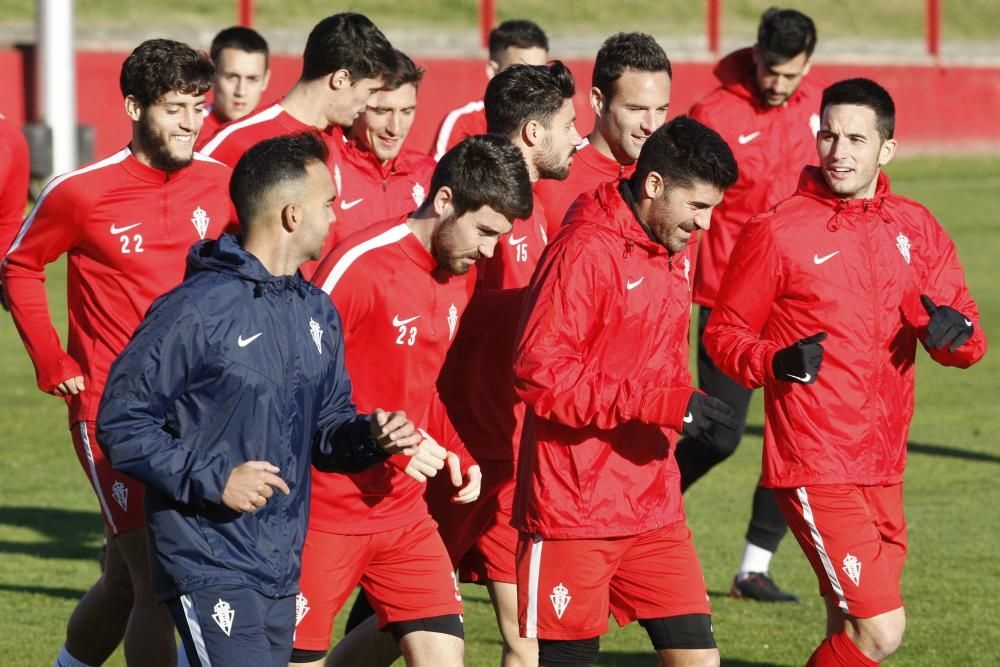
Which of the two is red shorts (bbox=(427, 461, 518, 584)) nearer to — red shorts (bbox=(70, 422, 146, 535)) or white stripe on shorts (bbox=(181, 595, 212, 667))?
red shorts (bbox=(70, 422, 146, 535))

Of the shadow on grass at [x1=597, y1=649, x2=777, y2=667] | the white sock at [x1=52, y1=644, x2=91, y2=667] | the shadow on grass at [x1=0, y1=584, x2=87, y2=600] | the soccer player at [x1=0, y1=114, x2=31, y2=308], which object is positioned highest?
the soccer player at [x1=0, y1=114, x2=31, y2=308]

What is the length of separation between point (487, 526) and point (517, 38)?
4.23 meters

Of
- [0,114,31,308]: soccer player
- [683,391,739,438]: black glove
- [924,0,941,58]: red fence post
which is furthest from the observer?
[924,0,941,58]: red fence post

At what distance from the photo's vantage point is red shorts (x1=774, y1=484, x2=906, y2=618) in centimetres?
628

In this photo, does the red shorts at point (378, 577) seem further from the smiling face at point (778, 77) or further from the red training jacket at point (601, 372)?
the smiling face at point (778, 77)

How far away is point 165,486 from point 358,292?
1.41 metres

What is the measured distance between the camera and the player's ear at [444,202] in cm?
586

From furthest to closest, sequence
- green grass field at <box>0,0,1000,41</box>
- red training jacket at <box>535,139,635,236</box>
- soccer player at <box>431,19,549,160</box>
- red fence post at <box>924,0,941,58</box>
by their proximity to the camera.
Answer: red fence post at <box>924,0,941,58</box>, green grass field at <box>0,0,1000,41</box>, soccer player at <box>431,19,549,160</box>, red training jacket at <box>535,139,635,236</box>

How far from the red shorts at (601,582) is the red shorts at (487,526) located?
0.83 meters

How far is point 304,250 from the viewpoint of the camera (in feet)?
16.6

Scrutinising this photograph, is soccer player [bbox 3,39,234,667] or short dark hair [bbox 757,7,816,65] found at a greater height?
short dark hair [bbox 757,7,816,65]

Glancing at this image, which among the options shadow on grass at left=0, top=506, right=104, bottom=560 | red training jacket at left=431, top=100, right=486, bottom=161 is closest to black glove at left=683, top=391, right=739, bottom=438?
red training jacket at left=431, top=100, right=486, bottom=161

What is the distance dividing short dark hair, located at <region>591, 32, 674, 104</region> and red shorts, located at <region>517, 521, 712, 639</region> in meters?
2.01

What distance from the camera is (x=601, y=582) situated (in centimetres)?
589
